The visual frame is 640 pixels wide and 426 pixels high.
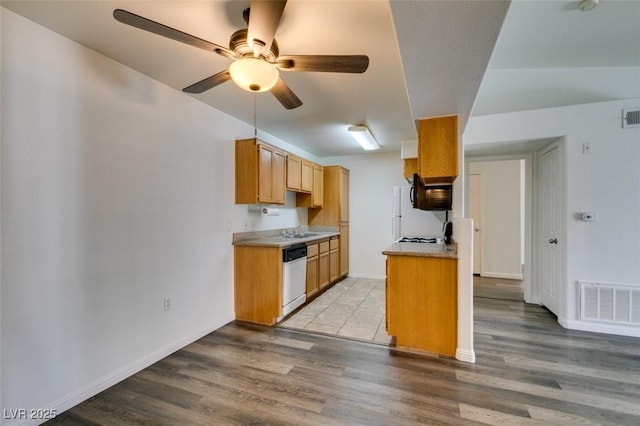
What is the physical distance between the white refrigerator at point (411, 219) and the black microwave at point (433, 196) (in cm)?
63

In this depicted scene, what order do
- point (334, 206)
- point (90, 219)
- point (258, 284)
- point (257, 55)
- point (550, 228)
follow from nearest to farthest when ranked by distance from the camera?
1. point (257, 55)
2. point (90, 219)
3. point (258, 284)
4. point (550, 228)
5. point (334, 206)

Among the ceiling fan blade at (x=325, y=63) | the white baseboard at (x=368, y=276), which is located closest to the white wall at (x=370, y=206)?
the white baseboard at (x=368, y=276)

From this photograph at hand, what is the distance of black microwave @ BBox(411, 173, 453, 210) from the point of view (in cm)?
363

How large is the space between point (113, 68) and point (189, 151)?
87 centimetres

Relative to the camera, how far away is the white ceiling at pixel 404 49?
139 centimetres

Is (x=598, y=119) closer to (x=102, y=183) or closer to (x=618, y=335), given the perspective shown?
(x=618, y=335)

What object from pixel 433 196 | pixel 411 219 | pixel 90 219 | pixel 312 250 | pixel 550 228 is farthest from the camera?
pixel 411 219

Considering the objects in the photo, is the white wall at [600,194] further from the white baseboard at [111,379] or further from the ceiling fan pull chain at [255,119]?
the white baseboard at [111,379]

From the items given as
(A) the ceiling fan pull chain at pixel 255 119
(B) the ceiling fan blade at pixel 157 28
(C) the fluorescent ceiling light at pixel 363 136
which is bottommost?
(B) the ceiling fan blade at pixel 157 28

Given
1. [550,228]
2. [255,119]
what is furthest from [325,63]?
[550,228]

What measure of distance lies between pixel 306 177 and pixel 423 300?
269cm

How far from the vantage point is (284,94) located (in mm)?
2018

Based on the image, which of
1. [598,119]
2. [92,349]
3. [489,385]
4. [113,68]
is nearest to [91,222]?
[92,349]

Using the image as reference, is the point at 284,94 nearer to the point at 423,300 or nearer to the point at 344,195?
the point at 423,300
